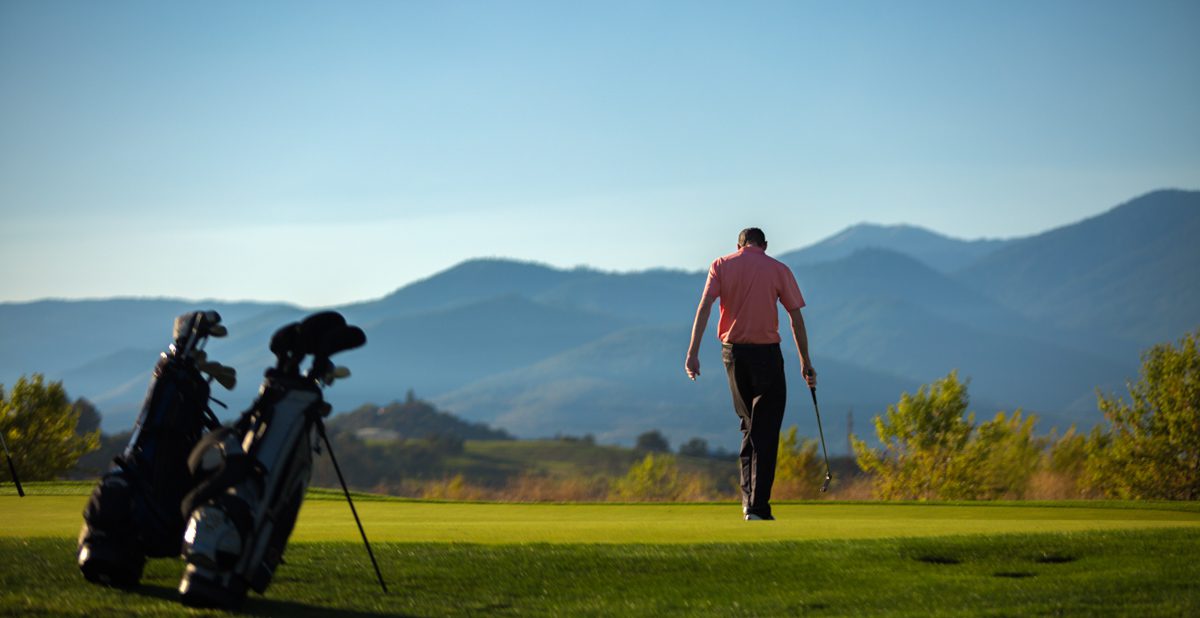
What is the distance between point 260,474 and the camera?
26.2 ft

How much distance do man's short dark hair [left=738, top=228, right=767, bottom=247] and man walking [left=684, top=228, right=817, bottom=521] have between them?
27 millimetres

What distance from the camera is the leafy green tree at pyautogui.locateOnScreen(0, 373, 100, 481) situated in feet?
84.7

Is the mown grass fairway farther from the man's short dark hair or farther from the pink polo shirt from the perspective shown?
the man's short dark hair

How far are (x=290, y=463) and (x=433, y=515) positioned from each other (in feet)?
18.5

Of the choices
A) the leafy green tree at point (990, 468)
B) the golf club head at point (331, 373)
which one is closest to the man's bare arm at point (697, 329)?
the golf club head at point (331, 373)

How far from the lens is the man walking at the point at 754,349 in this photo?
12461 mm

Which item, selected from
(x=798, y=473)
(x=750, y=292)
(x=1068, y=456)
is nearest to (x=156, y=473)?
(x=750, y=292)

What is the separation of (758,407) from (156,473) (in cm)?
575

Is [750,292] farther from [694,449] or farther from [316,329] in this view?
[694,449]

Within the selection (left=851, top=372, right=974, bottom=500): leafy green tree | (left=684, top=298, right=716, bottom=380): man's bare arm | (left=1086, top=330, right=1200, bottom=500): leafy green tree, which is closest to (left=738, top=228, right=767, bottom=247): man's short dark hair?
(left=684, top=298, right=716, bottom=380): man's bare arm

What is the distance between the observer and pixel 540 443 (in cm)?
18175

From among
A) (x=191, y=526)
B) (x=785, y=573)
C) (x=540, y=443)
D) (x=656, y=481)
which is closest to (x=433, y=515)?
(x=785, y=573)

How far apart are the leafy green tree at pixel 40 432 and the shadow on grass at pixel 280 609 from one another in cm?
1829

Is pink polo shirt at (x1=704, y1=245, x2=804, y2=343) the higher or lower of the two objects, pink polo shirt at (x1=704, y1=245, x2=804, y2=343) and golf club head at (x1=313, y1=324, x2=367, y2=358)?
the higher
